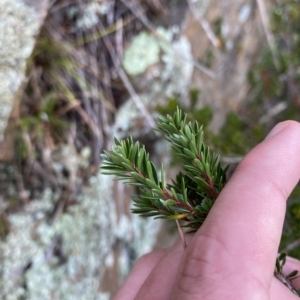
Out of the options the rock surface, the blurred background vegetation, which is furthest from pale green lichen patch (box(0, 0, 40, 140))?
the blurred background vegetation

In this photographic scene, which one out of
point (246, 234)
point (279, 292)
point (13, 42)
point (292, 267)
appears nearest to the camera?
point (246, 234)

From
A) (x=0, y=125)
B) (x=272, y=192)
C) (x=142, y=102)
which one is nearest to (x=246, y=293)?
(x=272, y=192)

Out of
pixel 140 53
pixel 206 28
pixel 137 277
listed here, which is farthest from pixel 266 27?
pixel 137 277

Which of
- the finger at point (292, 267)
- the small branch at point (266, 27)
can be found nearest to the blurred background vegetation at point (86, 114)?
the small branch at point (266, 27)

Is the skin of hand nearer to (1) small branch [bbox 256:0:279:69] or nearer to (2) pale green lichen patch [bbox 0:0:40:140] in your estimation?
(2) pale green lichen patch [bbox 0:0:40:140]

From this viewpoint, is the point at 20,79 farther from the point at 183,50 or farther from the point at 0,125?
the point at 183,50

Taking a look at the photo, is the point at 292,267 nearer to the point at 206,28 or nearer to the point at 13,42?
the point at 13,42
